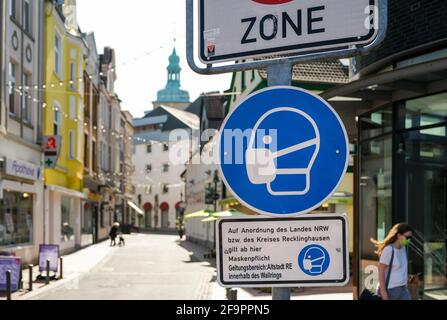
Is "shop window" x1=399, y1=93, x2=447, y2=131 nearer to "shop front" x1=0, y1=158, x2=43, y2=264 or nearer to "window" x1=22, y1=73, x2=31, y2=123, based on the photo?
"shop front" x1=0, y1=158, x2=43, y2=264

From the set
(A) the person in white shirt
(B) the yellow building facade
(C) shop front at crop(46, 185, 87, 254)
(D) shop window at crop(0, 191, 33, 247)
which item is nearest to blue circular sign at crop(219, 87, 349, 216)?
(A) the person in white shirt

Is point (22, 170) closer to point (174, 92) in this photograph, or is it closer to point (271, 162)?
point (271, 162)

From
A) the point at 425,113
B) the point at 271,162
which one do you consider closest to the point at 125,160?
the point at 425,113

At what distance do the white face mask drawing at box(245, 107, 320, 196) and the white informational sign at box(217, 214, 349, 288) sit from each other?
136mm

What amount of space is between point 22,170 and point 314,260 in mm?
20947

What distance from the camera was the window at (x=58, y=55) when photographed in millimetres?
29241

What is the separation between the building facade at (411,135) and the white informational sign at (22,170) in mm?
12634

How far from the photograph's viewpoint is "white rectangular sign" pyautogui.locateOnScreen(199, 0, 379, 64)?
2.71m

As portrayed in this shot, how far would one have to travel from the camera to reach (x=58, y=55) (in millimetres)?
29891

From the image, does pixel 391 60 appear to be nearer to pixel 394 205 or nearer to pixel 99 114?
pixel 394 205

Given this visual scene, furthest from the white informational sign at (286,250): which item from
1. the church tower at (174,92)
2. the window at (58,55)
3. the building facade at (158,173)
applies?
the church tower at (174,92)

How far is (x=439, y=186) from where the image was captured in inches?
Result: 432
